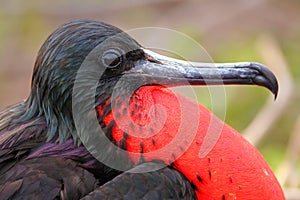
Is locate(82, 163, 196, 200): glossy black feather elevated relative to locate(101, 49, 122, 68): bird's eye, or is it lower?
lower

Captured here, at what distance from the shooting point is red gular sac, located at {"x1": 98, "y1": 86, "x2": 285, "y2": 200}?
2.13 meters

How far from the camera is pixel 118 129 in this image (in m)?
2.16

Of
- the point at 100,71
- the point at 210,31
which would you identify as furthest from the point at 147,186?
the point at 210,31

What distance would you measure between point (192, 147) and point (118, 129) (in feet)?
0.66

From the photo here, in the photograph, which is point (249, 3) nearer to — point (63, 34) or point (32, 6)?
point (32, 6)

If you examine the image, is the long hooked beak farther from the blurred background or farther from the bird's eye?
the blurred background

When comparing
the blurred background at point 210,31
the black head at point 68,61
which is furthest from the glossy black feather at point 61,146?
the blurred background at point 210,31

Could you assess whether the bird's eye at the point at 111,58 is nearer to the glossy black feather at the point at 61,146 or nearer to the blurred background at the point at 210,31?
the glossy black feather at the point at 61,146

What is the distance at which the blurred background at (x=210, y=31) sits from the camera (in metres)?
4.52

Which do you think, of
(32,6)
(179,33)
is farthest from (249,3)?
(32,6)

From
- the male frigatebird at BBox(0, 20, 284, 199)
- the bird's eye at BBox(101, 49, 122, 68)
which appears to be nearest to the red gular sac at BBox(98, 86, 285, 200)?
the male frigatebird at BBox(0, 20, 284, 199)

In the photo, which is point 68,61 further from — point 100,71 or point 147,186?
point 147,186

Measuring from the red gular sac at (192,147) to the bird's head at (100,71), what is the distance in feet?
0.20

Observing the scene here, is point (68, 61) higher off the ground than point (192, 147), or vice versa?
point (68, 61)
